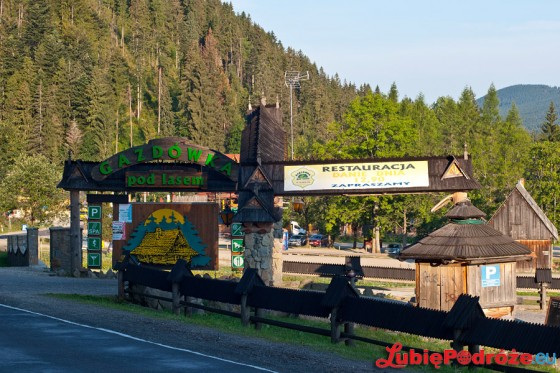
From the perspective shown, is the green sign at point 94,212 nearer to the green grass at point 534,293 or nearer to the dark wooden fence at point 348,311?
the dark wooden fence at point 348,311

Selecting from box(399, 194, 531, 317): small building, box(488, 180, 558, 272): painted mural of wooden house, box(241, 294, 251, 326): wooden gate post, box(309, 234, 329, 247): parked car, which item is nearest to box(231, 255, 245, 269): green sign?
box(399, 194, 531, 317): small building

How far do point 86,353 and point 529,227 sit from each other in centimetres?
4842

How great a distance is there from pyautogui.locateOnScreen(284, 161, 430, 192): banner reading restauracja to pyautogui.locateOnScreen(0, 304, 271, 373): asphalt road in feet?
51.0

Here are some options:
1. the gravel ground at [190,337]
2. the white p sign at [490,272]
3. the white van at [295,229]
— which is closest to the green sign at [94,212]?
the gravel ground at [190,337]

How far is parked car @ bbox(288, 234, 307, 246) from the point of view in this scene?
90.9 m

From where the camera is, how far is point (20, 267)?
4409 centimetres

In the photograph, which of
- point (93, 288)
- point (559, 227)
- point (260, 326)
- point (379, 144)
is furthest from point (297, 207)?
point (260, 326)

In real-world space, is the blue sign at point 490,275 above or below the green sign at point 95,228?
below

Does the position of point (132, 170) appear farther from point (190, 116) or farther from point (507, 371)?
point (190, 116)

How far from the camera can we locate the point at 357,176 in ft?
112

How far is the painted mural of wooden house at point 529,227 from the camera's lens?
5947cm

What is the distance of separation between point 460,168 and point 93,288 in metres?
15.0

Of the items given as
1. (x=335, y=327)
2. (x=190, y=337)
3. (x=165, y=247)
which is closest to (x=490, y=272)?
(x=335, y=327)

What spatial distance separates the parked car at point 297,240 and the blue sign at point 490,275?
60.3 m
